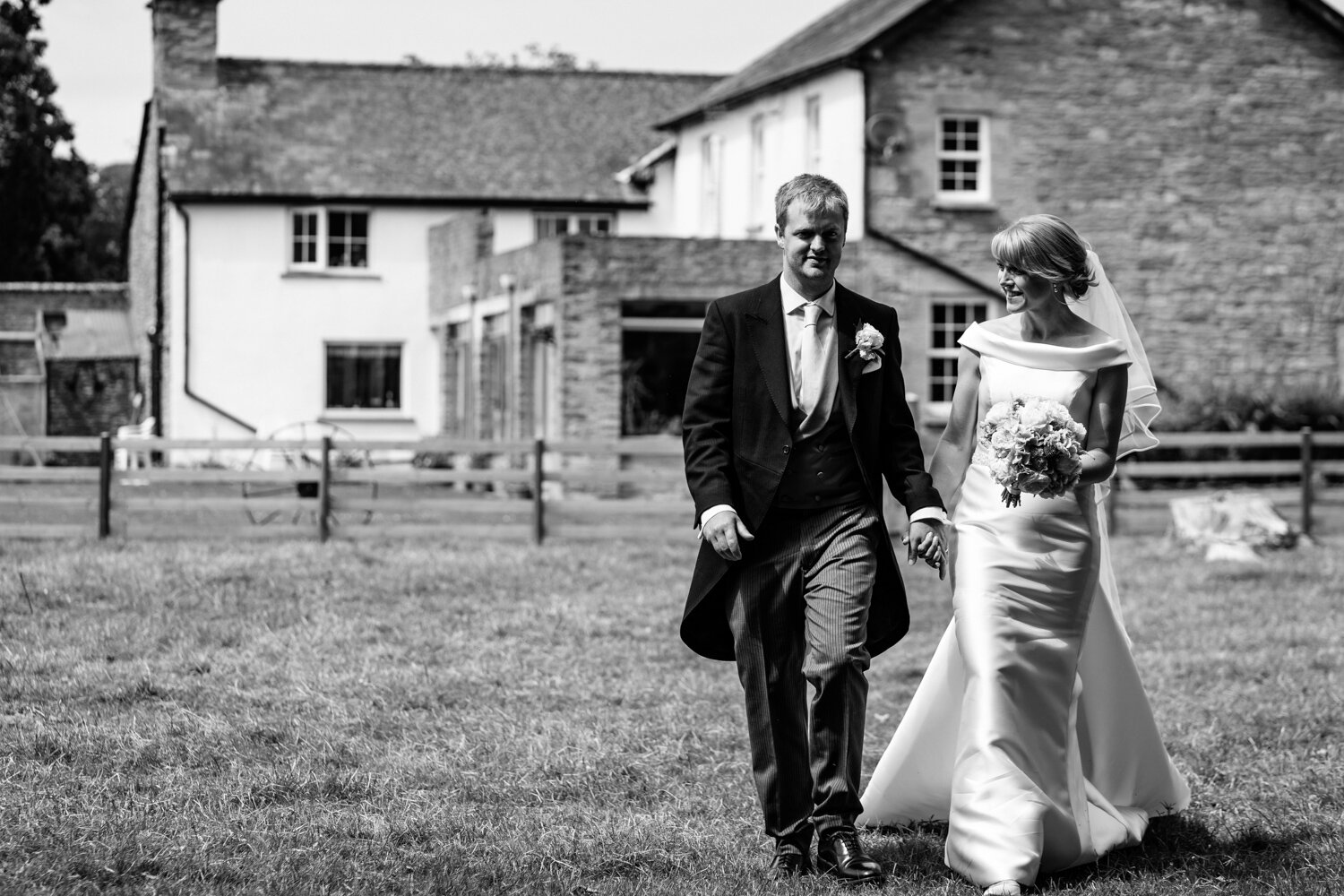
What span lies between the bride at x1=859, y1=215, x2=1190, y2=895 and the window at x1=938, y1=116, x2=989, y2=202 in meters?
19.3

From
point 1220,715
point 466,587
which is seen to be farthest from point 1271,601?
point 466,587

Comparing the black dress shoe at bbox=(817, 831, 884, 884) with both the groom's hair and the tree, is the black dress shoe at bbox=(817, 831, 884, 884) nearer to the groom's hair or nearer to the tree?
A: the groom's hair

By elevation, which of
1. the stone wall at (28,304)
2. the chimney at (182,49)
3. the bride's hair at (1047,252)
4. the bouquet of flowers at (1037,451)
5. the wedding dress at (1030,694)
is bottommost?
the wedding dress at (1030,694)

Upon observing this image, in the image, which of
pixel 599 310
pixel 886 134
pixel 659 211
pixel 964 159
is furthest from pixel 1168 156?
pixel 659 211

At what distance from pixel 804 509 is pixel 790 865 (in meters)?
1.14

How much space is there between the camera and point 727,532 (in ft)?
17.7

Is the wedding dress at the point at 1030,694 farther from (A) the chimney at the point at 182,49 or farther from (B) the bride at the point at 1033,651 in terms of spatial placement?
(A) the chimney at the point at 182,49

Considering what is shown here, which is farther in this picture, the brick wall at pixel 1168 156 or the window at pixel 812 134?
the window at pixel 812 134

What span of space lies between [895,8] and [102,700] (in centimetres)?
1944

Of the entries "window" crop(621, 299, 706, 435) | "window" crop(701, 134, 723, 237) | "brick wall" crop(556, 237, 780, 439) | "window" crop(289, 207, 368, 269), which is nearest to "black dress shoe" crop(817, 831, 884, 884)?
"brick wall" crop(556, 237, 780, 439)

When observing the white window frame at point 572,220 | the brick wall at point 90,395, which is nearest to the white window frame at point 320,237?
the white window frame at point 572,220

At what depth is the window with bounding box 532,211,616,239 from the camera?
1324 inches

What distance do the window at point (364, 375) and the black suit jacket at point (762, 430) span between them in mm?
28681

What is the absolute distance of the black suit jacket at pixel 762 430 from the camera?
A: 5.51 metres
